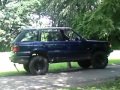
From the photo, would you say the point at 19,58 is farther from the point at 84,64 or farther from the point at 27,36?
the point at 84,64

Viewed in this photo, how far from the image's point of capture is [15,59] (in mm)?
16594

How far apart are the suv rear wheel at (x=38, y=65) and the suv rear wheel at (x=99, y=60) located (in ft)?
9.75

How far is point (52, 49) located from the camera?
57.2ft

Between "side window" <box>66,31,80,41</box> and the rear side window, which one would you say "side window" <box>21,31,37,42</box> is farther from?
"side window" <box>66,31,80,41</box>

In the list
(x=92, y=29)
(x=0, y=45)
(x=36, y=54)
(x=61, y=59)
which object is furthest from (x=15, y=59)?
(x=0, y=45)

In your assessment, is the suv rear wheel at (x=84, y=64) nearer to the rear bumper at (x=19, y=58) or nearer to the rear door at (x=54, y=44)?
the rear door at (x=54, y=44)

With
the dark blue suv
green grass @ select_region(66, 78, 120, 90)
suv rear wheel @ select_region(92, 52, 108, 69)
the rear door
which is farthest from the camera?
suv rear wheel @ select_region(92, 52, 108, 69)

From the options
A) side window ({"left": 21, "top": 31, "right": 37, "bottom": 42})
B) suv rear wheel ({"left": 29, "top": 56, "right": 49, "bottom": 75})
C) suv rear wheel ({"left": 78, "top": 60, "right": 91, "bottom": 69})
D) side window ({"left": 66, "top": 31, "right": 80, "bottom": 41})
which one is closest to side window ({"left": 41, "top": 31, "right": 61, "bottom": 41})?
side window ({"left": 21, "top": 31, "right": 37, "bottom": 42})

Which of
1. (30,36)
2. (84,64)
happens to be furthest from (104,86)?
(84,64)

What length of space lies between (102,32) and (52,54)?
621 centimetres

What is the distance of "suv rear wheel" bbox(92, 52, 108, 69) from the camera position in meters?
19.0

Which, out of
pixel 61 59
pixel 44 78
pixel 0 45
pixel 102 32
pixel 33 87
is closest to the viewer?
pixel 102 32

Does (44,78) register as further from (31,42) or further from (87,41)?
(87,41)

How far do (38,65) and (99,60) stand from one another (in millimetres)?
3630
